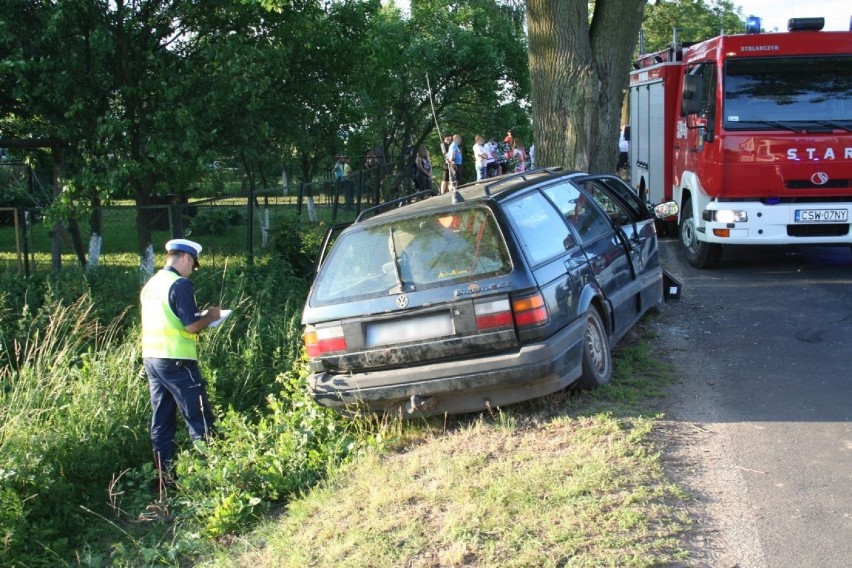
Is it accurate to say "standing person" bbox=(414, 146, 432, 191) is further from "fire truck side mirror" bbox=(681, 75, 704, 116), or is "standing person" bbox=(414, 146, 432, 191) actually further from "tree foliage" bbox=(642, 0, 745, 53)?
"tree foliage" bbox=(642, 0, 745, 53)

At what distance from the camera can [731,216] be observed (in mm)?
10922

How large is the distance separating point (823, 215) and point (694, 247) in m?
1.95

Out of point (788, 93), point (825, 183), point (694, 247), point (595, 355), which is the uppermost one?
point (788, 93)

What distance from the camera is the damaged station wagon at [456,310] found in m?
5.59

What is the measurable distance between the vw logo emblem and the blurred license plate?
689cm

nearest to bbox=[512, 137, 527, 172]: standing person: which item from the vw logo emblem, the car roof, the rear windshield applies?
the vw logo emblem

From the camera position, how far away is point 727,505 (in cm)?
456

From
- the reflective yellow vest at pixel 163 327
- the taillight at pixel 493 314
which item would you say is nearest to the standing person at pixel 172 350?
the reflective yellow vest at pixel 163 327

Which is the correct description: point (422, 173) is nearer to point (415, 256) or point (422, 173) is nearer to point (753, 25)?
point (753, 25)

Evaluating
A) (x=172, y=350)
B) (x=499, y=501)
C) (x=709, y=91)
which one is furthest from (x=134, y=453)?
(x=709, y=91)

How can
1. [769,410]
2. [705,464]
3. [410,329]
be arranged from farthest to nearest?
[769,410], [410,329], [705,464]

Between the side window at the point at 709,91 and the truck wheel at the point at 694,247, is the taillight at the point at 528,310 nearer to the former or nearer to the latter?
the side window at the point at 709,91

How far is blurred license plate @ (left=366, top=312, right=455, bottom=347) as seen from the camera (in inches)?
224

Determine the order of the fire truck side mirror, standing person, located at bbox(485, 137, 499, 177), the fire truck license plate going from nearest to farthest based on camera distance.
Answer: the fire truck license plate → the fire truck side mirror → standing person, located at bbox(485, 137, 499, 177)
